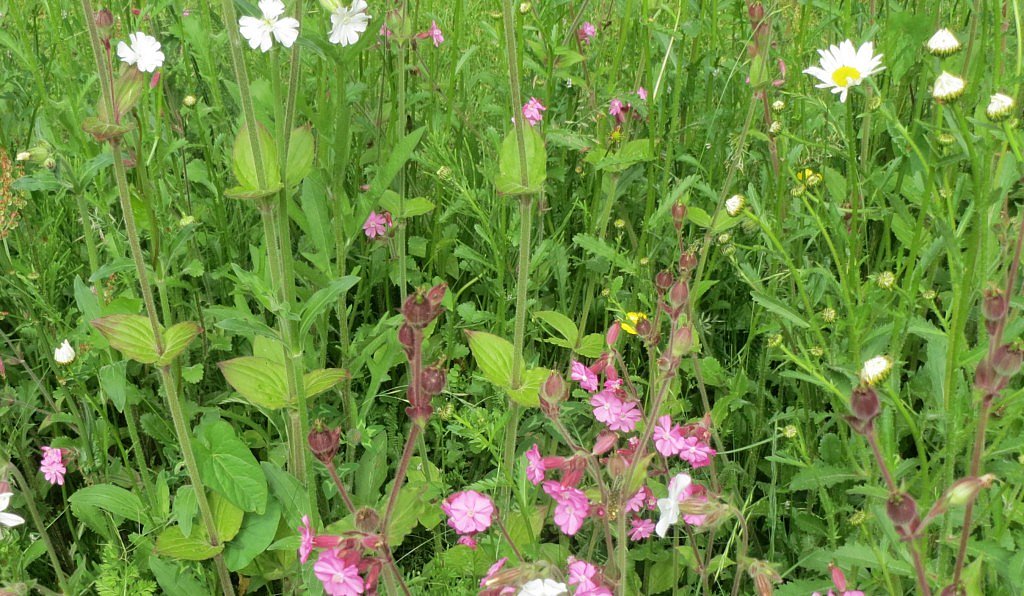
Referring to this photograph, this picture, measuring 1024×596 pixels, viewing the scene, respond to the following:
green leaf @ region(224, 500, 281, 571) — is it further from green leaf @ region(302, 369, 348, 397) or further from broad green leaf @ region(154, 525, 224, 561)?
green leaf @ region(302, 369, 348, 397)

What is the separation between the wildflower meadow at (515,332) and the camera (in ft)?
4.22

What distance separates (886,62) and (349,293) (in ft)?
4.64

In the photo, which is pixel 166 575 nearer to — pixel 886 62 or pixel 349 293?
pixel 349 293

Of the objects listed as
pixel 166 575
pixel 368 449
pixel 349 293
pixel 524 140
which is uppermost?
pixel 524 140

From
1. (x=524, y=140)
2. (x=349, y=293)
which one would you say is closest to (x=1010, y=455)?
(x=524, y=140)

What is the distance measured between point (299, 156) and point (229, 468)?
62 cm

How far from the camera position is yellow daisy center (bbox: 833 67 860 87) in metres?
1.66

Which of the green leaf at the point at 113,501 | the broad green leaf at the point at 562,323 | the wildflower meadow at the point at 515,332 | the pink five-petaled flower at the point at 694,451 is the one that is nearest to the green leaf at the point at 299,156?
the wildflower meadow at the point at 515,332

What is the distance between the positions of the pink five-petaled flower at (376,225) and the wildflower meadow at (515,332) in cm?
2

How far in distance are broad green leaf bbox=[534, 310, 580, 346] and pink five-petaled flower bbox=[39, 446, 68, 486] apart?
104 centimetres

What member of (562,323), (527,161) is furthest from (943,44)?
(562,323)

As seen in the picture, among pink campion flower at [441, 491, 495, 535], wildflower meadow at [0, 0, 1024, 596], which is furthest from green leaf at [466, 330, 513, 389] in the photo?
pink campion flower at [441, 491, 495, 535]

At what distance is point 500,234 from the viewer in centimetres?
189

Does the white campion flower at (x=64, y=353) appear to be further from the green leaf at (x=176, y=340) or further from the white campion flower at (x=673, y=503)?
the white campion flower at (x=673, y=503)
